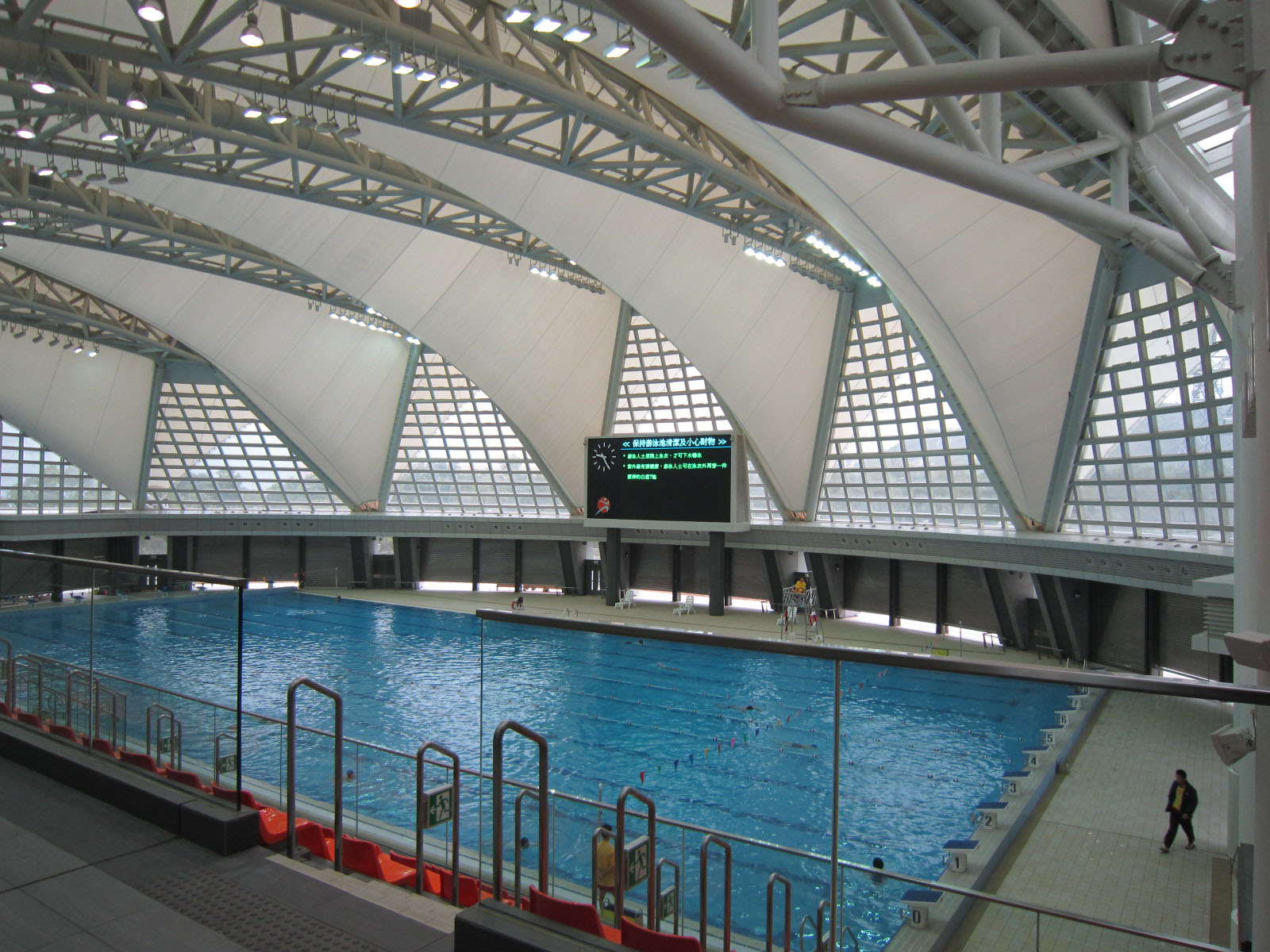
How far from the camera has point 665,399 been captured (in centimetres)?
3881

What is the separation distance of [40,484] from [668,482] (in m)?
31.1

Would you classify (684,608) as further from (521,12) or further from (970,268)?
(521,12)

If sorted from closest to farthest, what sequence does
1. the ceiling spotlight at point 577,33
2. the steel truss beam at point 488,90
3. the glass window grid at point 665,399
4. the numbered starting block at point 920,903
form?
the numbered starting block at point 920,903
the ceiling spotlight at point 577,33
the steel truss beam at point 488,90
the glass window grid at point 665,399

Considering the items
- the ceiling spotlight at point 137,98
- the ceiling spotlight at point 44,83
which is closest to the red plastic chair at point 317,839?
the ceiling spotlight at point 44,83

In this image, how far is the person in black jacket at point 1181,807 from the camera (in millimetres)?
2930

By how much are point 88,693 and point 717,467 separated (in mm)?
27857

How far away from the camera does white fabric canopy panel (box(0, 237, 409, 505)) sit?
30172 millimetres

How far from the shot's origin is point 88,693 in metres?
6.35

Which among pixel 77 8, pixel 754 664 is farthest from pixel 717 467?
pixel 754 664

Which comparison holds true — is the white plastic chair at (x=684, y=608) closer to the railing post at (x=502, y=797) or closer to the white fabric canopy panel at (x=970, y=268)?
the white fabric canopy panel at (x=970, y=268)

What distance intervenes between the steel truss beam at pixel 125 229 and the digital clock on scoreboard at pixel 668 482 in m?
13.3

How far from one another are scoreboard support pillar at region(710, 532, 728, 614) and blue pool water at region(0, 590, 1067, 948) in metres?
29.3

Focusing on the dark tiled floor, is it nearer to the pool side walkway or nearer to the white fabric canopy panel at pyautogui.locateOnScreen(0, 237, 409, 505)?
the pool side walkway

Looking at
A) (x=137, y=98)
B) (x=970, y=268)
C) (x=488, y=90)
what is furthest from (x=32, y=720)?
(x=970, y=268)
